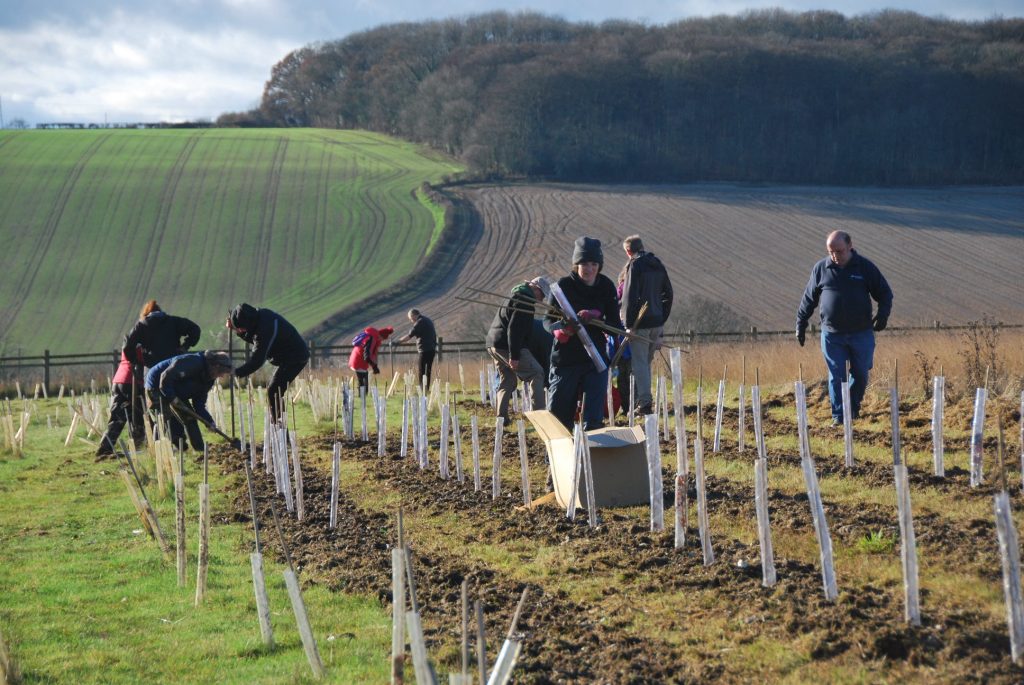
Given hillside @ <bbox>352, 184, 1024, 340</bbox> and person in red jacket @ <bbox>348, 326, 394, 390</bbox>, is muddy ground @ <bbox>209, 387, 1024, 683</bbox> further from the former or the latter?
hillside @ <bbox>352, 184, 1024, 340</bbox>

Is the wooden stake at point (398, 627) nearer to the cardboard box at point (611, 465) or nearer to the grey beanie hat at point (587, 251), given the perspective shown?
the cardboard box at point (611, 465)

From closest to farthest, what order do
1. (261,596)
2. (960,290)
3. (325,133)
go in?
(261,596) → (960,290) → (325,133)

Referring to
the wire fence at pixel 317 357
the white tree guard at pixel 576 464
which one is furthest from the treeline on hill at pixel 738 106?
the white tree guard at pixel 576 464

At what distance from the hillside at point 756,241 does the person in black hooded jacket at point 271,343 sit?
18390mm

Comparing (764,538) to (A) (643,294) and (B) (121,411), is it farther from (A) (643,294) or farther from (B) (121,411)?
(B) (121,411)

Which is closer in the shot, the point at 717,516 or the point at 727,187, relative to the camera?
the point at 717,516

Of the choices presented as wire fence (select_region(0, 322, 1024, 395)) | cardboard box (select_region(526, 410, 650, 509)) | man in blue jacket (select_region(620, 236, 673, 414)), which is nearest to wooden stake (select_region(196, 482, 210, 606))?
cardboard box (select_region(526, 410, 650, 509))

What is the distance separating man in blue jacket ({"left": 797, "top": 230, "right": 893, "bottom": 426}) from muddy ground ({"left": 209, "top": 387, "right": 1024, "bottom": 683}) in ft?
5.60

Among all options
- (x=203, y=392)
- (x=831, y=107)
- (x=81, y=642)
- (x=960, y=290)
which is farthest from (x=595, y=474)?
(x=831, y=107)

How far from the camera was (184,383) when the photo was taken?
36.0 feet

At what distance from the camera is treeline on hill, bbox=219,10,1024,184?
59531 millimetres

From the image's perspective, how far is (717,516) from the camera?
21.7 feet

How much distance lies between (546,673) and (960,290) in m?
37.4

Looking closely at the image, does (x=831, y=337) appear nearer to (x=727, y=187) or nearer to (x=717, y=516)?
(x=717, y=516)
